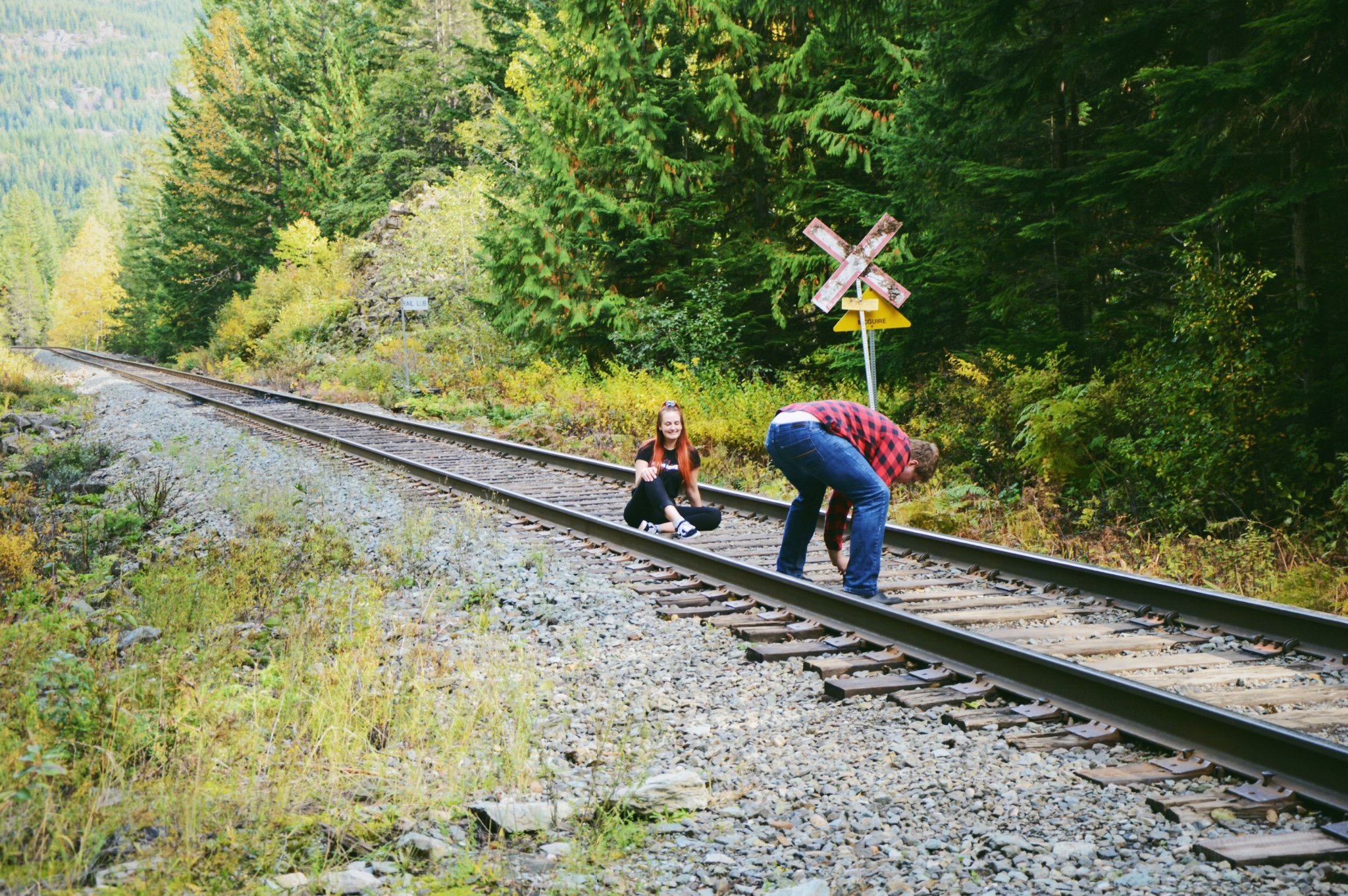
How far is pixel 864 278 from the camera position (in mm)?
10234

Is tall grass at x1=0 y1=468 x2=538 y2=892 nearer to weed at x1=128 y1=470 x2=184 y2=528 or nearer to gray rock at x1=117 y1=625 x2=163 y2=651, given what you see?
gray rock at x1=117 y1=625 x2=163 y2=651

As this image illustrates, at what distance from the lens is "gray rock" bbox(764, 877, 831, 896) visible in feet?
10.1

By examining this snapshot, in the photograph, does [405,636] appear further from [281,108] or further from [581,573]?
[281,108]

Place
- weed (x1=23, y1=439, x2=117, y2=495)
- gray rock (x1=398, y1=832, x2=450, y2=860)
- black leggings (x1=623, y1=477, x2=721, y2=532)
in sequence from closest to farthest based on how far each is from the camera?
gray rock (x1=398, y1=832, x2=450, y2=860) < black leggings (x1=623, y1=477, x2=721, y2=532) < weed (x1=23, y1=439, x2=117, y2=495)

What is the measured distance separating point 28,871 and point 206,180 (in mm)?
45559

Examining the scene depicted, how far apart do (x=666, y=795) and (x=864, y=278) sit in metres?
7.32

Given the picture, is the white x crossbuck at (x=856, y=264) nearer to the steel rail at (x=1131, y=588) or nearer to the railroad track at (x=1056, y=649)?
the steel rail at (x=1131, y=588)

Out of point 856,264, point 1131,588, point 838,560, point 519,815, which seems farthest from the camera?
point 856,264

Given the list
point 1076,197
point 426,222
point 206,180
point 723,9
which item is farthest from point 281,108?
point 1076,197

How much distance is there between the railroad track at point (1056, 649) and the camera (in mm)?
3836

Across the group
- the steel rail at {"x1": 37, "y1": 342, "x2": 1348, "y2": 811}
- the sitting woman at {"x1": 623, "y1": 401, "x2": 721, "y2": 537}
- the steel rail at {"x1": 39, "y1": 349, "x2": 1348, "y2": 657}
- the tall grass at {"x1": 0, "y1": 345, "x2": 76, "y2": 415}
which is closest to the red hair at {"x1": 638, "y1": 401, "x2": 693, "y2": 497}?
the sitting woman at {"x1": 623, "y1": 401, "x2": 721, "y2": 537}

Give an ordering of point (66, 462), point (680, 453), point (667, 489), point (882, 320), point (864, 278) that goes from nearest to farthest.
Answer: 1. point (680, 453)
2. point (667, 489)
3. point (864, 278)
4. point (882, 320)
5. point (66, 462)

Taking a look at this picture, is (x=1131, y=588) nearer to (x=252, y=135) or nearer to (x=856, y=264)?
(x=856, y=264)

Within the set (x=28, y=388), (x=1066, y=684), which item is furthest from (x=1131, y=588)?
(x=28, y=388)
